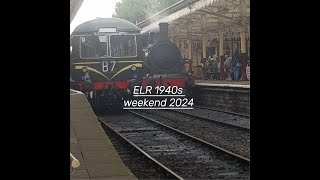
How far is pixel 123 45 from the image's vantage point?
14672mm

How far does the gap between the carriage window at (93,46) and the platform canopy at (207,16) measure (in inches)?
126

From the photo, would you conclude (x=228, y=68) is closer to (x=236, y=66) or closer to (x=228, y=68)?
(x=228, y=68)

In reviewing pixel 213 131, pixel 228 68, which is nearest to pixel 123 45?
pixel 213 131

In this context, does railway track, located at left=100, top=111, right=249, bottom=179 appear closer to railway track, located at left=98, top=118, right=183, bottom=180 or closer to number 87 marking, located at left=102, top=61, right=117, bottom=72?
railway track, located at left=98, top=118, right=183, bottom=180

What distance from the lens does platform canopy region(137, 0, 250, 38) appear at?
15.6 m

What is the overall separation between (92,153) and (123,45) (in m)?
8.74

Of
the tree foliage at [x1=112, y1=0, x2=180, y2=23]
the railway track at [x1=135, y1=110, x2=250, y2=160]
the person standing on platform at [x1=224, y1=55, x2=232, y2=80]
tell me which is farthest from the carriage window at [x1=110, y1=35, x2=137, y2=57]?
the tree foliage at [x1=112, y1=0, x2=180, y2=23]

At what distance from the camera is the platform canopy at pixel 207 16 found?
15.6 m

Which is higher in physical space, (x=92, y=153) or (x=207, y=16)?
(x=207, y=16)

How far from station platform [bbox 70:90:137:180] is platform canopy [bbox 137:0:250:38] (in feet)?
23.2

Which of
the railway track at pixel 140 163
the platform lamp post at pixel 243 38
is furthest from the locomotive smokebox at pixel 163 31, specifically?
the railway track at pixel 140 163
